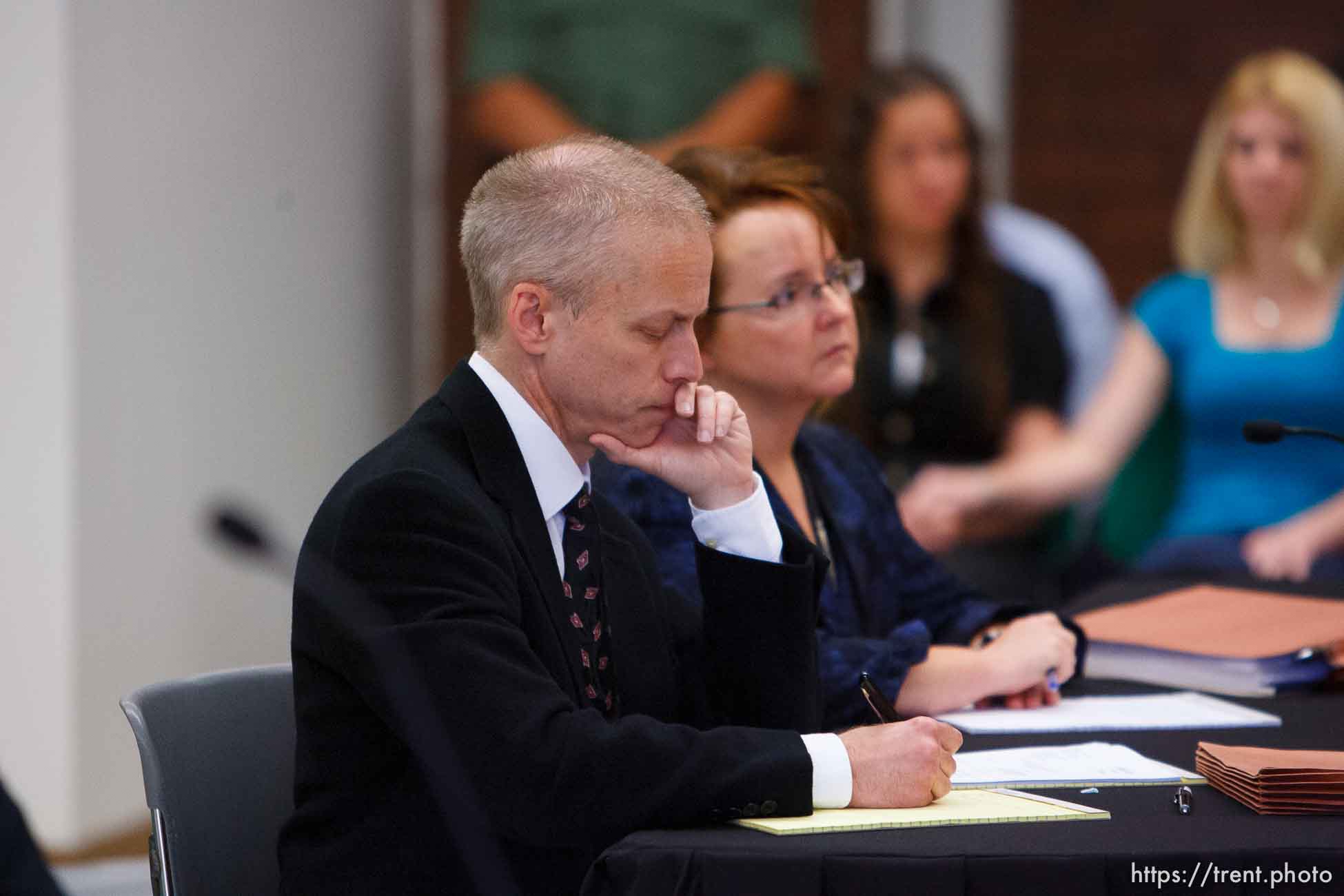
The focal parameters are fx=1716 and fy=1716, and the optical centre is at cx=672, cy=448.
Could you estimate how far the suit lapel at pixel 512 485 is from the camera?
1.64 m

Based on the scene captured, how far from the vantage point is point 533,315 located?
1.69 meters

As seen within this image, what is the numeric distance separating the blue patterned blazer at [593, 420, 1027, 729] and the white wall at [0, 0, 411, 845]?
76.3 inches

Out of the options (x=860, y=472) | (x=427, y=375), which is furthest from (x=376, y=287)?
(x=860, y=472)

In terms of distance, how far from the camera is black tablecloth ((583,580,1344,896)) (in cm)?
132

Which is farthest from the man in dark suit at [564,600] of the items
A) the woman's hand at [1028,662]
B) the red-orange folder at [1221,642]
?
the red-orange folder at [1221,642]

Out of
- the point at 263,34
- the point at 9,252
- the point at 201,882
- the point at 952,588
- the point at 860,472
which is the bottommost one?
the point at 201,882

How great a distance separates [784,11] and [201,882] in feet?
11.8

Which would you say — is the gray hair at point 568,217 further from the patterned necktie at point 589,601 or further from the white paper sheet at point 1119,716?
the white paper sheet at point 1119,716

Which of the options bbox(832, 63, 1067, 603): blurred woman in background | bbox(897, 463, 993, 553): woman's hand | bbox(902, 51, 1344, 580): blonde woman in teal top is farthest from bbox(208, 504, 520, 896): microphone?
bbox(832, 63, 1067, 603): blurred woman in background

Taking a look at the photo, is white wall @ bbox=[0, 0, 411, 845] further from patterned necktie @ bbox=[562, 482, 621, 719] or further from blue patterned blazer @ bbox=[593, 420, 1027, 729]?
patterned necktie @ bbox=[562, 482, 621, 719]

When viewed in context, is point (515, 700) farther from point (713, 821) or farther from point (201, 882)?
point (201, 882)

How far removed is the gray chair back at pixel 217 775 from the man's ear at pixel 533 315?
1.69 ft

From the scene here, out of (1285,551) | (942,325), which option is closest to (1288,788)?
(1285,551)

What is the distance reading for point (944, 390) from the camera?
3848 mm
